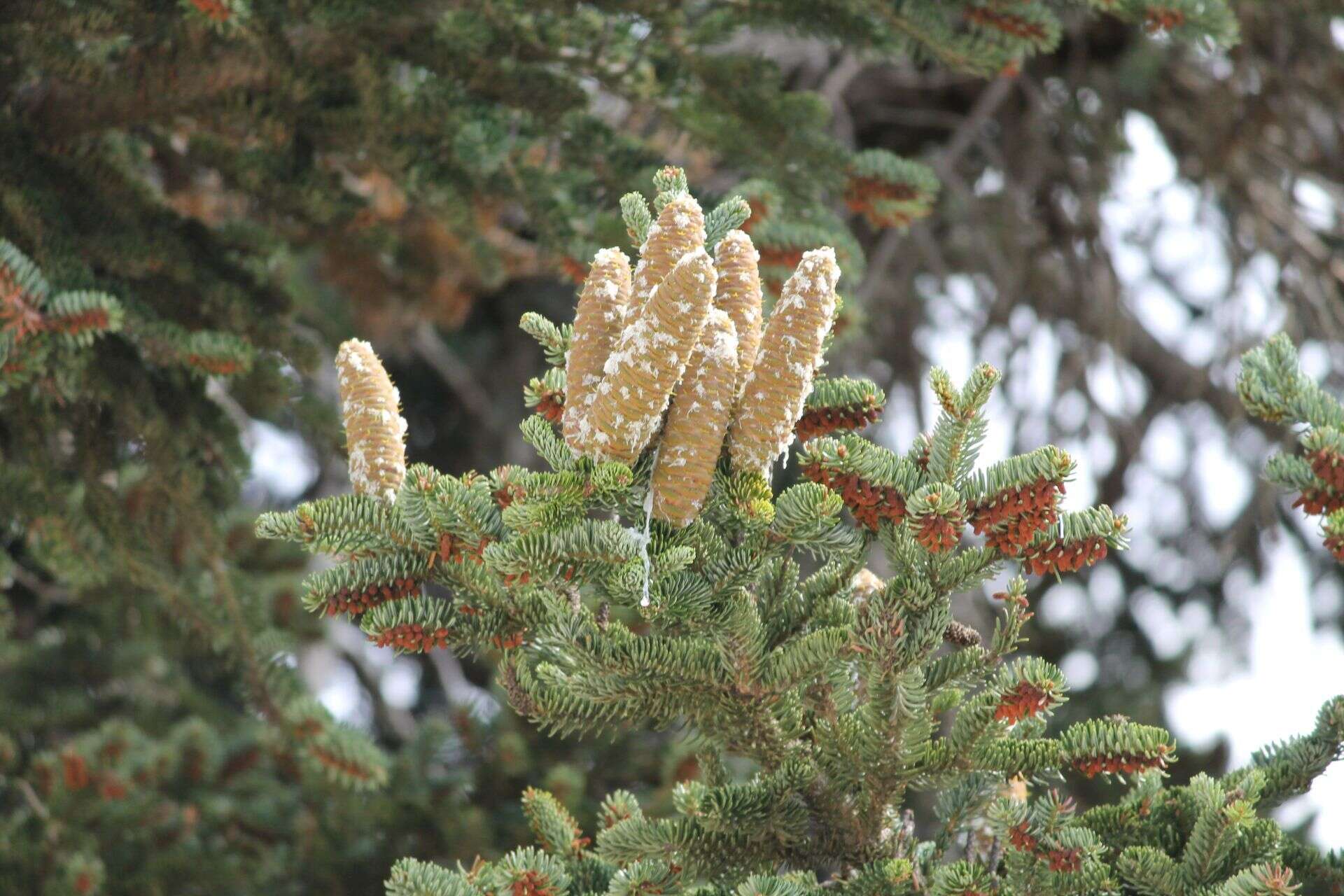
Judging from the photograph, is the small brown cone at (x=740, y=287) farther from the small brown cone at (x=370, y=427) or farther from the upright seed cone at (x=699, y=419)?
the small brown cone at (x=370, y=427)

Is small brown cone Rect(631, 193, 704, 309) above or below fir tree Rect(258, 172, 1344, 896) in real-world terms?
above

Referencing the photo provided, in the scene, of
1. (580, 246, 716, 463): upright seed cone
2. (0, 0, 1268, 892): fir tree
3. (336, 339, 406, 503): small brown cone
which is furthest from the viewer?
(0, 0, 1268, 892): fir tree

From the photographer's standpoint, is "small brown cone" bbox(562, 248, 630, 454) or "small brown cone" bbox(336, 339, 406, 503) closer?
"small brown cone" bbox(562, 248, 630, 454)

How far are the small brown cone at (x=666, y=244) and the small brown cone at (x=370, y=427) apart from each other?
323mm

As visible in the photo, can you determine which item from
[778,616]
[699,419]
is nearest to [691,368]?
[699,419]

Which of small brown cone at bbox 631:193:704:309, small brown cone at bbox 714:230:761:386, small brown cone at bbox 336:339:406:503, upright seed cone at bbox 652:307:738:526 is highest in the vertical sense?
small brown cone at bbox 631:193:704:309

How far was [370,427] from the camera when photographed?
4.78 ft

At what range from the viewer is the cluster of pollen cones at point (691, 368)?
4.16ft

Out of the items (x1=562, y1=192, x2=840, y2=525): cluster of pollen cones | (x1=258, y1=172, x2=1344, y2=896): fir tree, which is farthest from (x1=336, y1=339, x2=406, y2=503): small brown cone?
(x1=562, y1=192, x2=840, y2=525): cluster of pollen cones

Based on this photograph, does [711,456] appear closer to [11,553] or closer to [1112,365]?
[11,553]

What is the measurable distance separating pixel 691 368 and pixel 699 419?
49mm

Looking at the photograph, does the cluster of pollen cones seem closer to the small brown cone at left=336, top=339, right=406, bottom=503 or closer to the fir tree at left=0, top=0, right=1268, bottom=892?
the small brown cone at left=336, top=339, right=406, bottom=503

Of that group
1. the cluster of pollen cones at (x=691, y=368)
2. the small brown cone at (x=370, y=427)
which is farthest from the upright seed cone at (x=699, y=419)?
the small brown cone at (x=370, y=427)

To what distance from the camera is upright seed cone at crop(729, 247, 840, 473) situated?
1316 mm
